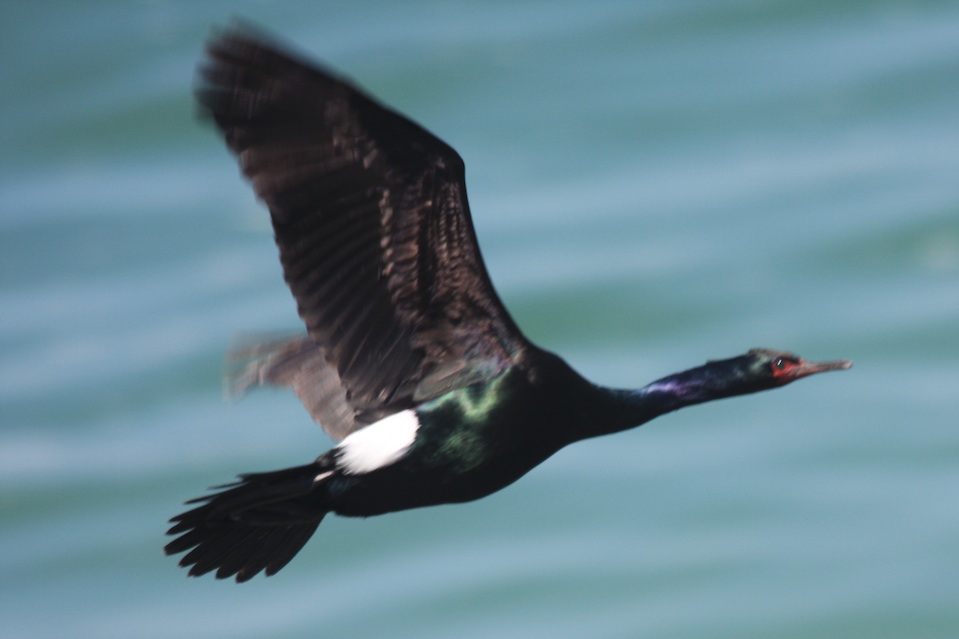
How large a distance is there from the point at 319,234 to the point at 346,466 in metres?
0.73

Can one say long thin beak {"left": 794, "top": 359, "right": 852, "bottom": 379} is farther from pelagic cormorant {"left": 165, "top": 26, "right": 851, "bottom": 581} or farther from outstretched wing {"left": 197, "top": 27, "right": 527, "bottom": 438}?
outstretched wing {"left": 197, "top": 27, "right": 527, "bottom": 438}

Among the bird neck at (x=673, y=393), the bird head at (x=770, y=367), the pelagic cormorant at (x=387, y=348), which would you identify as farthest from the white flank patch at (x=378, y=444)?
the bird head at (x=770, y=367)

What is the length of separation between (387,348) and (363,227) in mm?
423

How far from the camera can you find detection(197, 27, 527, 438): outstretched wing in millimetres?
4832

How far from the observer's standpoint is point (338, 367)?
5.41 m

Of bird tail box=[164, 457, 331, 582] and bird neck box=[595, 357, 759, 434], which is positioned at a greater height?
bird neck box=[595, 357, 759, 434]

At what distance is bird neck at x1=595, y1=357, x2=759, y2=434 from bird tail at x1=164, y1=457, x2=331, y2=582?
97 centimetres

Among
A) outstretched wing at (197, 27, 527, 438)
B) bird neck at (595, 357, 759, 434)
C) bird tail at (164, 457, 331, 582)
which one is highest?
outstretched wing at (197, 27, 527, 438)

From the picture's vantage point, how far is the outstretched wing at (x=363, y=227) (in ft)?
15.9

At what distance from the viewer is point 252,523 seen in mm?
5438

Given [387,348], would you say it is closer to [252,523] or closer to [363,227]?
[363,227]

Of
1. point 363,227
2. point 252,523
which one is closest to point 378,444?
point 252,523

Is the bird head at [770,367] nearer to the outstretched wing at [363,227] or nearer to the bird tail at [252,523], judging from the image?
the outstretched wing at [363,227]

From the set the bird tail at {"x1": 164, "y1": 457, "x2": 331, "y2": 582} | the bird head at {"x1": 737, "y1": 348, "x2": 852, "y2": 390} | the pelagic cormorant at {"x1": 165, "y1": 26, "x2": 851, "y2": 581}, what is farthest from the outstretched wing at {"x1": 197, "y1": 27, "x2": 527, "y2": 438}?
the bird head at {"x1": 737, "y1": 348, "x2": 852, "y2": 390}
